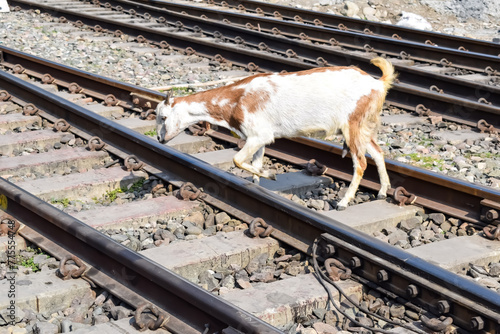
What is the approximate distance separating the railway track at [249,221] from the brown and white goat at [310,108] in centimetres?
43

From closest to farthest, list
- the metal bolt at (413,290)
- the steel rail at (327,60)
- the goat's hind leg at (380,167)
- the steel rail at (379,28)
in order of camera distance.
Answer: the metal bolt at (413,290) → the goat's hind leg at (380,167) → the steel rail at (327,60) → the steel rail at (379,28)

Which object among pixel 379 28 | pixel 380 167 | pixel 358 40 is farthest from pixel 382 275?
pixel 379 28

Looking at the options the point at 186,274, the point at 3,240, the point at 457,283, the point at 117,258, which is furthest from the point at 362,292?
the point at 3,240

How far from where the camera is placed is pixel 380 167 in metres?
5.99

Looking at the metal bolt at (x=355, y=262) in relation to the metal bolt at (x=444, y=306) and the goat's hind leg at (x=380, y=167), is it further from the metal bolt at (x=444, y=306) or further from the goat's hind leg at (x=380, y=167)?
the goat's hind leg at (x=380, y=167)

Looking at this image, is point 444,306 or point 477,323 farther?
point 444,306

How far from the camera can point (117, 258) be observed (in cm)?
451

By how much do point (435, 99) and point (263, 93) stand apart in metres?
3.70

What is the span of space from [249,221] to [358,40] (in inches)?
308

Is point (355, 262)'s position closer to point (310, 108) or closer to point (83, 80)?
point (310, 108)

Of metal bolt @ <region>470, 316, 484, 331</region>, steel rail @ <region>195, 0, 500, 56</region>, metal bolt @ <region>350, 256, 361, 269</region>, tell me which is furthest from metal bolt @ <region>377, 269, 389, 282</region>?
steel rail @ <region>195, 0, 500, 56</region>

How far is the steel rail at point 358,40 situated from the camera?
10930 mm

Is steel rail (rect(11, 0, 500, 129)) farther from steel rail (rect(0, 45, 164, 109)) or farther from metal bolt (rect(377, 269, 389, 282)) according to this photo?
metal bolt (rect(377, 269, 389, 282))

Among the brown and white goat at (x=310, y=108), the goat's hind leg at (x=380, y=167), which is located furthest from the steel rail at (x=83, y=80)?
the goat's hind leg at (x=380, y=167)
